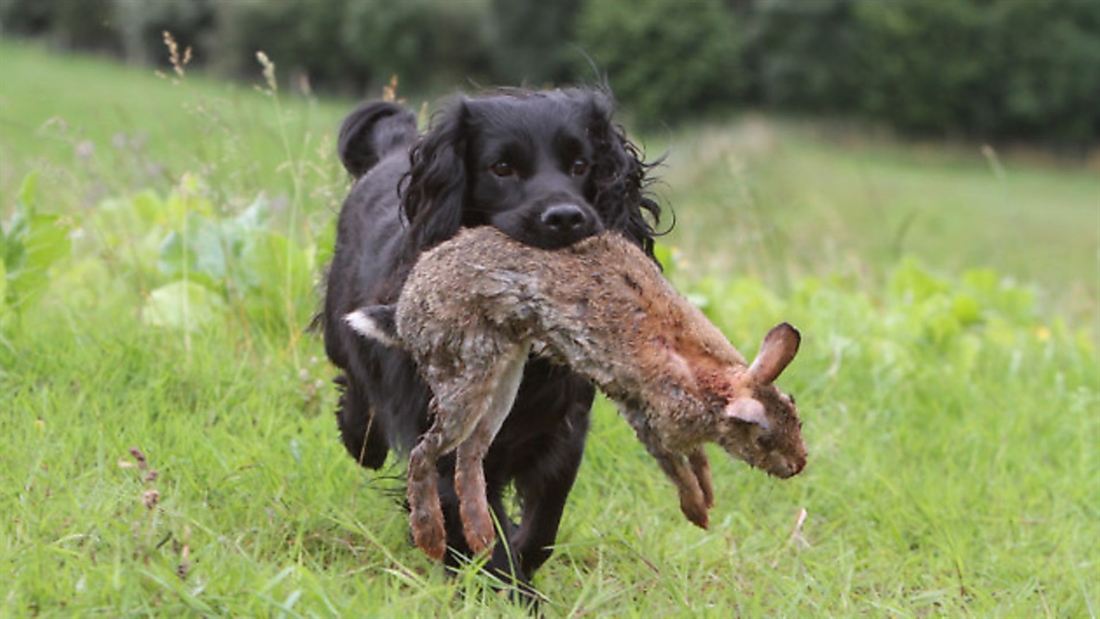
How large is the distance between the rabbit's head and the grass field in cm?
80

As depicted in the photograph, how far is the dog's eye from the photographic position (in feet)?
11.0

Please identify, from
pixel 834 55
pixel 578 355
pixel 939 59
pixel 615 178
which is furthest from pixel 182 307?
pixel 939 59

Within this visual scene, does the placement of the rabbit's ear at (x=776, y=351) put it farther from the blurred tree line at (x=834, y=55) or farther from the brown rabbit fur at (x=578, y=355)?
the blurred tree line at (x=834, y=55)

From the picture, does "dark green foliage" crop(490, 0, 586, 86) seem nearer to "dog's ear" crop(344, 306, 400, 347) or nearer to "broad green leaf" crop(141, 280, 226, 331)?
"broad green leaf" crop(141, 280, 226, 331)

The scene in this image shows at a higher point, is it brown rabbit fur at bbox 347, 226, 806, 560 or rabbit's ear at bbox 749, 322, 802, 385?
rabbit's ear at bbox 749, 322, 802, 385

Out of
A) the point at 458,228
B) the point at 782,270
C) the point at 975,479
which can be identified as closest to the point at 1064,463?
the point at 975,479

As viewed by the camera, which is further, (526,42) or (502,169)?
(526,42)

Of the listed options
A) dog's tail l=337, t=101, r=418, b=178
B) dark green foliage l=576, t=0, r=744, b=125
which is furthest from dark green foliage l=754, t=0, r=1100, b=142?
dog's tail l=337, t=101, r=418, b=178

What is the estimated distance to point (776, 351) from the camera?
2199 mm

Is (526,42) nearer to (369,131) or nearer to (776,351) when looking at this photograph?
(369,131)

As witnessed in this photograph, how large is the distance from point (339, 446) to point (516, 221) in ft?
3.99

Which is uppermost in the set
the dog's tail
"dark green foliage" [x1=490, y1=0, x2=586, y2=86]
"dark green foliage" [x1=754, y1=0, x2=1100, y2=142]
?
the dog's tail

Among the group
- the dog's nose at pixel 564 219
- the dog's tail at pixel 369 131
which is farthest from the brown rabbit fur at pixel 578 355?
the dog's tail at pixel 369 131

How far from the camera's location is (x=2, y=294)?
3984 mm
